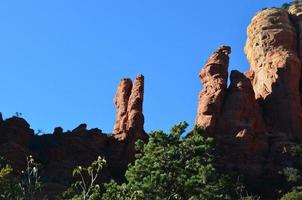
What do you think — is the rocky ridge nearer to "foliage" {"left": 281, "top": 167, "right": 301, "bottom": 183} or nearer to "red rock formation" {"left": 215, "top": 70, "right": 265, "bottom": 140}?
"red rock formation" {"left": 215, "top": 70, "right": 265, "bottom": 140}

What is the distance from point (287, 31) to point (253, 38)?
18.9ft

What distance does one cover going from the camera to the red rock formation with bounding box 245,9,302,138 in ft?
269

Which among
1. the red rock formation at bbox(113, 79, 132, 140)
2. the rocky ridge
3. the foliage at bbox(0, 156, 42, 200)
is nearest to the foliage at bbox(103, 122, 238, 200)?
the foliage at bbox(0, 156, 42, 200)

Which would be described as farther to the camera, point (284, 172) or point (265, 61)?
point (265, 61)

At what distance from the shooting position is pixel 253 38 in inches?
3789

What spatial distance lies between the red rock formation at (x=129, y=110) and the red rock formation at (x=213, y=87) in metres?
6.78

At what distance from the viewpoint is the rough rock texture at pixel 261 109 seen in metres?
74.8

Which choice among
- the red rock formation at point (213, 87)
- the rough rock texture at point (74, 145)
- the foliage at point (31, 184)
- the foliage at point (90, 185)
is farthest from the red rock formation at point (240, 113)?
the foliage at point (31, 184)

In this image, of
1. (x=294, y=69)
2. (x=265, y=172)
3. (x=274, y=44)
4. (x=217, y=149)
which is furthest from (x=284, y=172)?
(x=274, y=44)

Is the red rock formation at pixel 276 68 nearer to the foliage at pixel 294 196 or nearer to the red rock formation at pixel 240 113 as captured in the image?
the red rock formation at pixel 240 113

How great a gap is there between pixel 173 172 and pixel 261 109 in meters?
43.6

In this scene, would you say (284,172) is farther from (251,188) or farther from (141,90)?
(141,90)

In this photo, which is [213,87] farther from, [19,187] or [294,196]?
[19,187]

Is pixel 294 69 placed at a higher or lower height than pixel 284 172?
higher
